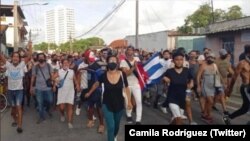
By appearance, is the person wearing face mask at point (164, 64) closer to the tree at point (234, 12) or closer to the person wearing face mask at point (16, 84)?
the person wearing face mask at point (16, 84)

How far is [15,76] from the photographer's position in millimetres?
9445

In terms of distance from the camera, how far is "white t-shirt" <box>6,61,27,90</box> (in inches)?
368

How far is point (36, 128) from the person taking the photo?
981 centimetres

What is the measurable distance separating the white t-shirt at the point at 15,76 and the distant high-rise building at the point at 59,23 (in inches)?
5258

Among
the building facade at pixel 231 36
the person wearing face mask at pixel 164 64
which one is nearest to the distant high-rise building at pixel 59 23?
the building facade at pixel 231 36

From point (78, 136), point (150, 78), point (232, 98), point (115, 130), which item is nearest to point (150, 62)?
point (150, 78)

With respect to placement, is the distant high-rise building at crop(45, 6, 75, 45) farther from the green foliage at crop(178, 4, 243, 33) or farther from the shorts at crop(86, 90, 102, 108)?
the shorts at crop(86, 90, 102, 108)

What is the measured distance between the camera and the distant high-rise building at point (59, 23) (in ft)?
472

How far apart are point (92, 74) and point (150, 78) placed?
2.02 meters

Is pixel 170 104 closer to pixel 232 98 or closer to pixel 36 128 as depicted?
pixel 36 128

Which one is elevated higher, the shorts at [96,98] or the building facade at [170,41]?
the building facade at [170,41]

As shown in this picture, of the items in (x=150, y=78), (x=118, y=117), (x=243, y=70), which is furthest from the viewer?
(x=150, y=78)

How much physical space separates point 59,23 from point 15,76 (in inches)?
5427

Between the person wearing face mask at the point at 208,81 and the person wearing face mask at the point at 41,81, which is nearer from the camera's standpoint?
the person wearing face mask at the point at 208,81
